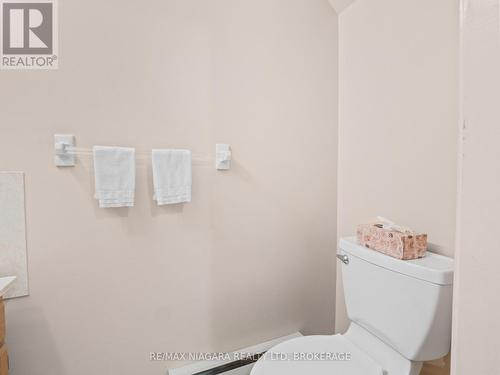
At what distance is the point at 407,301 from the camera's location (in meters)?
0.89

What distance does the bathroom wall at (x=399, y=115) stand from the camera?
98 centimetres

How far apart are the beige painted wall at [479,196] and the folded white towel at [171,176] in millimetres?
972

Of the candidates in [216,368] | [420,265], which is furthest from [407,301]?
[216,368]

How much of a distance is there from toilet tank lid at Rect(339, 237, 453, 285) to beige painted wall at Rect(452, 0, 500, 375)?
1.63 feet

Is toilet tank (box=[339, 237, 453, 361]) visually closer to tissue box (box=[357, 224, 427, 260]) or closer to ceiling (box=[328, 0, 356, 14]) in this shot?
tissue box (box=[357, 224, 427, 260])

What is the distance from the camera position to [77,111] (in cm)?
103

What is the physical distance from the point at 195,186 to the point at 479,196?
40.8 inches

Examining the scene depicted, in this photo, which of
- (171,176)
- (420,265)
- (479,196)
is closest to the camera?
(479,196)

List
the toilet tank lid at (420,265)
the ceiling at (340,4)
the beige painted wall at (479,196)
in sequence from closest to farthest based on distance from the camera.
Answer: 1. the beige painted wall at (479,196)
2. the toilet tank lid at (420,265)
3. the ceiling at (340,4)

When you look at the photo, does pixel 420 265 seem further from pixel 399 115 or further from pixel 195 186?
pixel 195 186

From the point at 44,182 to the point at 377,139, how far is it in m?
1.44

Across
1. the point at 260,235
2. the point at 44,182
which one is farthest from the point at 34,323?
the point at 260,235

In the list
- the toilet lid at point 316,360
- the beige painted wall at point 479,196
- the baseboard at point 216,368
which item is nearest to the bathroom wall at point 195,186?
the baseboard at point 216,368

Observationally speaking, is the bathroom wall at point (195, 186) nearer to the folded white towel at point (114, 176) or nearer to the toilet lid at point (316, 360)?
the folded white towel at point (114, 176)
